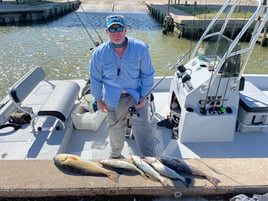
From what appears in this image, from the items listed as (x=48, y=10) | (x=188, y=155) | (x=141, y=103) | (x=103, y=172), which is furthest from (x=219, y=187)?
(x=48, y=10)

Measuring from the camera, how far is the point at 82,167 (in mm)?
1917

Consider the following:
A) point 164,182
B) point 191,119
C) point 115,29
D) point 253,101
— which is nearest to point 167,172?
point 164,182

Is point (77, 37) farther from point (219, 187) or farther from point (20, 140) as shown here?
point (219, 187)

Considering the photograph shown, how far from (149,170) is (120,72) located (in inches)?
38.0

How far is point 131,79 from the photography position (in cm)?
245

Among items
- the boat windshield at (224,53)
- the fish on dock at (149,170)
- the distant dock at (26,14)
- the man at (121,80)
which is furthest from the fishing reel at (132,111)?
the distant dock at (26,14)

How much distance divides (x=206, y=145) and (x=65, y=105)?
193 centimetres

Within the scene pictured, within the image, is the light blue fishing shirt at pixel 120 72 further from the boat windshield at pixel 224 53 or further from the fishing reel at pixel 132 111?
the boat windshield at pixel 224 53

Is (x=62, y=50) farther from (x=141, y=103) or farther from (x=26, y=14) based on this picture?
(x=26, y=14)

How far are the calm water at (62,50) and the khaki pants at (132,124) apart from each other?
15.8 feet

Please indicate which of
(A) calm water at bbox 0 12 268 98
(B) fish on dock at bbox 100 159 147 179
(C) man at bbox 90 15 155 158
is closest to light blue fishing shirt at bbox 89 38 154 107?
(C) man at bbox 90 15 155 158

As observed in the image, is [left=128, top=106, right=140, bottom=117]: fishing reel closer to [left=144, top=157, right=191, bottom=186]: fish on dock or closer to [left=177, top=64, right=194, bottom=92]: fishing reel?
[left=144, top=157, right=191, bottom=186]: fish on dock

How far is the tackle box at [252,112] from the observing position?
3277 mm

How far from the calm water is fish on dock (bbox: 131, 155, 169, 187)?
555 cm
